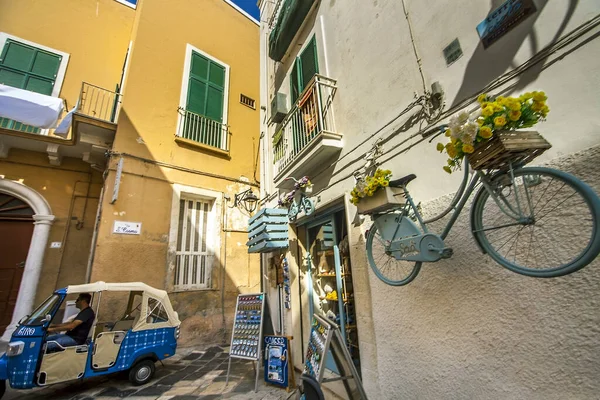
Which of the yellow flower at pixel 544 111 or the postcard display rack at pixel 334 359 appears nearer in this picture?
the yellow flower at pixel 544 111

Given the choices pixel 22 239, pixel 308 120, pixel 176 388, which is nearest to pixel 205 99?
pixel 308 120

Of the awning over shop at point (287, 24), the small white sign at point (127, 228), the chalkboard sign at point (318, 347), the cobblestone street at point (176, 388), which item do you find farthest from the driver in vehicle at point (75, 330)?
the awning over shop at point (287, 24)

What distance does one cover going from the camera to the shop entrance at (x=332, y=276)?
3.98m

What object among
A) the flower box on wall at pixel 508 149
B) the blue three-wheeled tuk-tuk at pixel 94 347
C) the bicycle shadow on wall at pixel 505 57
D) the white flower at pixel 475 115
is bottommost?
the blue three-wheeled tuk-tuk at pixel 94 347

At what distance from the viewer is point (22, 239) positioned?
695 cm

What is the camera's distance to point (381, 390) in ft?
9.90

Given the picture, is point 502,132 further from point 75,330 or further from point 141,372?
point 75,330

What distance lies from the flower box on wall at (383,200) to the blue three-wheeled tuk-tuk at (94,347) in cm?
437

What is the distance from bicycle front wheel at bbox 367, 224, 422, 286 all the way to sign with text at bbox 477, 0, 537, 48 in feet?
6.75

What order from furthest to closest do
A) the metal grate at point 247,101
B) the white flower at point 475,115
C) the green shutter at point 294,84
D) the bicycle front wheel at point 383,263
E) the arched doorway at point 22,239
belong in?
the metal grate at point 247,101 → the arched doorway at point 22,239 → the green shutter at point 294,84 → the bicycle front wheel at point 383,263 → the white flower at point 475,115

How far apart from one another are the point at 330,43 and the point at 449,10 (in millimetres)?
2377

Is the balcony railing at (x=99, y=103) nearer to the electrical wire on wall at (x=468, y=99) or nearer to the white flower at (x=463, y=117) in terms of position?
the electrical wire on wall at (x=468, y=99)

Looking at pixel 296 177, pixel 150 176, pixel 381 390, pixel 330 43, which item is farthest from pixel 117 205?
pixel 381 390

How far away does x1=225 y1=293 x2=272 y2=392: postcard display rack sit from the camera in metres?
4.33
